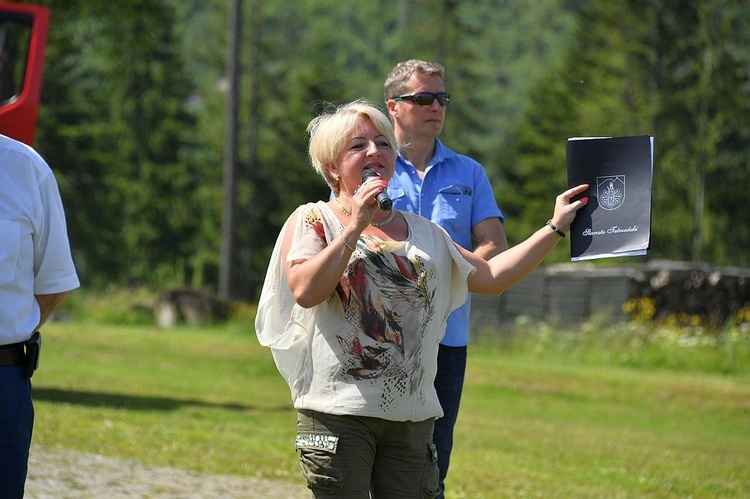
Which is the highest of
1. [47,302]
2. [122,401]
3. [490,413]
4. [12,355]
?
[47,302]

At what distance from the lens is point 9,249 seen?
361 centimetres

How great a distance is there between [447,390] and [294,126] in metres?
47.2

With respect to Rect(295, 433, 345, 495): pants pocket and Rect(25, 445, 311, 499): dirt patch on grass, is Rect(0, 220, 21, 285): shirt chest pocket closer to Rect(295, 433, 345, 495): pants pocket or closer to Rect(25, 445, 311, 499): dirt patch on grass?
Rect(295, 433, 345, 495): pants pocket

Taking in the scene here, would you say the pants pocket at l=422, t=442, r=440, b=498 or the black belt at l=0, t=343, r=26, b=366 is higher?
the black belt at l=0, t=343, r=26, b=366

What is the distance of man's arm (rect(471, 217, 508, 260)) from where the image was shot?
16.5 ft

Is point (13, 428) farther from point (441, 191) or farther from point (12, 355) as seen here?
point (441, 191)

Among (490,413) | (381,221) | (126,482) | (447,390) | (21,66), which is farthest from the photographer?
(490,413)

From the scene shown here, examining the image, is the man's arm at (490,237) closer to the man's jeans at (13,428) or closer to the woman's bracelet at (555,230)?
the woman's bracelet at (555,230)

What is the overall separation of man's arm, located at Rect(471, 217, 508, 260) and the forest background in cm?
3492

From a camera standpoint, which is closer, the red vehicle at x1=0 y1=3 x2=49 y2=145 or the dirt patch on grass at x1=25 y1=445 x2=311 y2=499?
the dirt patch on grass at x1=25 y1=445 x2=311 y2=499

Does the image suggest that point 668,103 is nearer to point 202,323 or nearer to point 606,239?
point 202,323

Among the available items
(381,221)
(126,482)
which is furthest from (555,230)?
(126,482)

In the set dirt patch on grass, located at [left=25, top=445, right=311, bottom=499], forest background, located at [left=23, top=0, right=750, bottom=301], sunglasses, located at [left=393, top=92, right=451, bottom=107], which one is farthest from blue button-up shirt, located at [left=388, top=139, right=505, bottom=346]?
forest background, located at [left=23, top=0, right=750, bottom=301]

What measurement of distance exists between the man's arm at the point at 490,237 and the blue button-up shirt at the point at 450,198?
27mm
